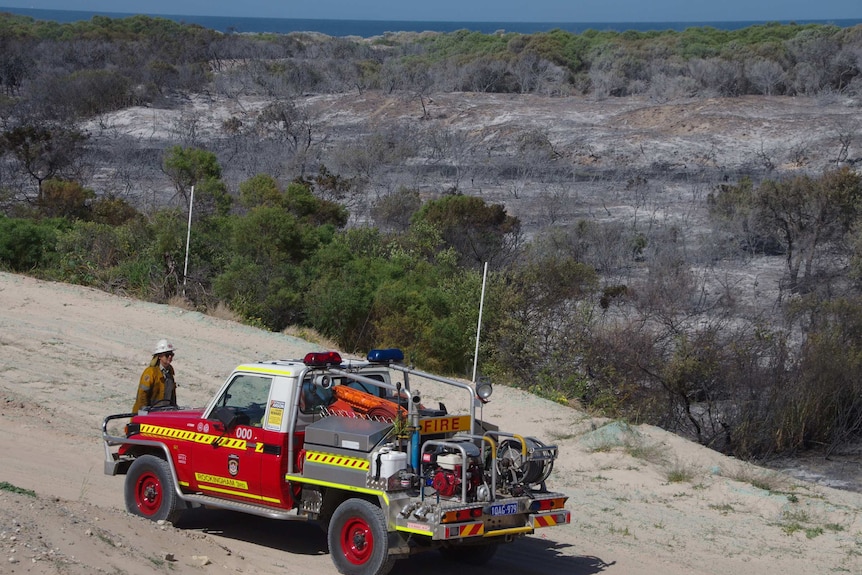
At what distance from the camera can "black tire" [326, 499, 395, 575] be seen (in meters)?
8.76

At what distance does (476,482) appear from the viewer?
8859mm

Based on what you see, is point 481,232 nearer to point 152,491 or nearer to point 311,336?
point 311,336

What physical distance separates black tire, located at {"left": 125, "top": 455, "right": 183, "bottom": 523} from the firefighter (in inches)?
40.4

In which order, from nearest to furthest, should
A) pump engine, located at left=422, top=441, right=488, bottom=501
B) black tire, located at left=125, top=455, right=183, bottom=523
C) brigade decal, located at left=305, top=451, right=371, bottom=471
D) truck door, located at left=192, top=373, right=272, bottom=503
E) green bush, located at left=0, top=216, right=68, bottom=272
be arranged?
pump engine, located at left=422, top=441, right=488, bottom=501 < brigade decal, located at left=305, top=451, right=371, bottom=471 < truck door, located at left=192, top=373, right=272, bottom=503 < black tire, located at left=125, top=455, right=183, bottom=523 < green bush, located at left=0, top=216, right=68, bottom=272

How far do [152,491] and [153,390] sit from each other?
1.44m

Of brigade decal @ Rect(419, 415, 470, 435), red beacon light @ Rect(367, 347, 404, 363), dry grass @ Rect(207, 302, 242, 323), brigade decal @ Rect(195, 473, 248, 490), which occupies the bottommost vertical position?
brigade decal @ Rect(195, 473, 248, 490)

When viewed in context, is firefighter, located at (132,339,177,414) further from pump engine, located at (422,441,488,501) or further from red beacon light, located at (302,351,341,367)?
pump engine, located at (422,441,488,501)

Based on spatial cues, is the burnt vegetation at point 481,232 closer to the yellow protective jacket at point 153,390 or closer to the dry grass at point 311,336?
the dry grass at point 311,336

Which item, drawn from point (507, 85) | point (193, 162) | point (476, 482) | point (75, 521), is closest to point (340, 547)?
point (476, 482)

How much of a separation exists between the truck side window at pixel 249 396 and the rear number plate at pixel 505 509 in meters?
2.22

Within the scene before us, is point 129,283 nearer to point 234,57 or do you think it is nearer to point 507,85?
point 507,85

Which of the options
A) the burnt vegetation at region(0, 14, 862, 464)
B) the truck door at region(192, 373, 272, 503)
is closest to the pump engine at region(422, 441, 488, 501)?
the truck door at region(192, 373, 272, 503)

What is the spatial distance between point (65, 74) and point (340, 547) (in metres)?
57.7

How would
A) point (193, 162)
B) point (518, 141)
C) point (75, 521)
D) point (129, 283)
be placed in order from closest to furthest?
point (75, 521)
point (129, 283)
point (193, 162)
point (518, 141)
